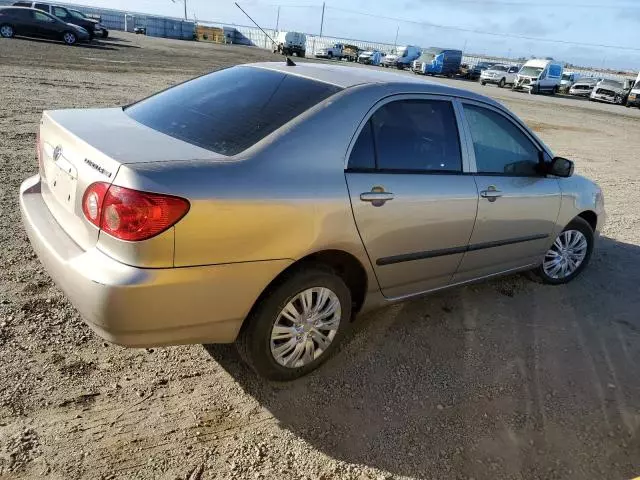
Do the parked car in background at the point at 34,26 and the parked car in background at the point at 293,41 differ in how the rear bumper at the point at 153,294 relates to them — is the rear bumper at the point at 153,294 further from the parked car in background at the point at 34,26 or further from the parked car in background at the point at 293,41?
the parked car in background at the point at 293,41

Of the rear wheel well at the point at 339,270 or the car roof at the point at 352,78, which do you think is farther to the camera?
the car roof at the point at 352,78

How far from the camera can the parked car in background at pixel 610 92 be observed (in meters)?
34.3

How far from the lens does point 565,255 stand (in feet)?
15.7

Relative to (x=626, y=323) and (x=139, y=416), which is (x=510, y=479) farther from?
(x=626, y=323)

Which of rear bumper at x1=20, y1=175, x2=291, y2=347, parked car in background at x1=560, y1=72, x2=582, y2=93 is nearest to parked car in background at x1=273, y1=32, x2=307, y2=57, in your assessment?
parked car in background at x1=560, y1=72, x2=582, y2=93

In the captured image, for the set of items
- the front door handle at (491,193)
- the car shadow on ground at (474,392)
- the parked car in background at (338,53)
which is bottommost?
the parked car in background at (338,53)

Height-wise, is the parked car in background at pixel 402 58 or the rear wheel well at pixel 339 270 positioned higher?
the rear wheel well at pixel 339 270

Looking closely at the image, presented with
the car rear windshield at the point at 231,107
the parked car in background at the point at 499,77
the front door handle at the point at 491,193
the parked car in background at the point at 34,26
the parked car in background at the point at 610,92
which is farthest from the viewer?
the parked car in background at the point at 499,77

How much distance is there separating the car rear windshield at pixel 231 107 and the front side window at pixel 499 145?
3.96 feet

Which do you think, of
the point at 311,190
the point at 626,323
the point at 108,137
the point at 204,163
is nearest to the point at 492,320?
the point at 626,323

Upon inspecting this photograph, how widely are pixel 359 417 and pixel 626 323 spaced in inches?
105

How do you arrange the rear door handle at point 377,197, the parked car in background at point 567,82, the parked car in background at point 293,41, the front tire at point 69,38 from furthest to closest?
the parked car in background at point 293,41
the parked car in background at point 567,82
the front tire at point 69,38
the rear door handle at point 377,197

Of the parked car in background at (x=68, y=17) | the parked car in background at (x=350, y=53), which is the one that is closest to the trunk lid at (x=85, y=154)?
the parked car in background at (x=68, y=17)

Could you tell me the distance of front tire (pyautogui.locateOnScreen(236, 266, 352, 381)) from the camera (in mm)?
2719
